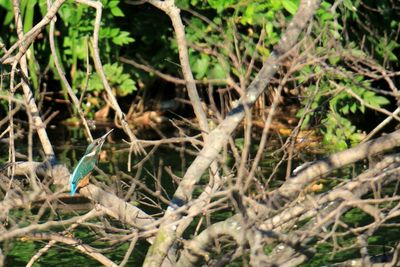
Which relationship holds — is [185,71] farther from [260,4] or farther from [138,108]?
[138,108]

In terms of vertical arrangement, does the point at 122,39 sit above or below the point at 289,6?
below

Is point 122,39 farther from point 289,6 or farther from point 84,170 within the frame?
point 84,170

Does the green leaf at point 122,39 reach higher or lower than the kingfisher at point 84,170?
lower

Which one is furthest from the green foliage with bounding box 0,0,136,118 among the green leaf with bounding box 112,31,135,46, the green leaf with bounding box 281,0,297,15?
the green leaf with bounding box 281,0,297,15

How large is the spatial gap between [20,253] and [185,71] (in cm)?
293

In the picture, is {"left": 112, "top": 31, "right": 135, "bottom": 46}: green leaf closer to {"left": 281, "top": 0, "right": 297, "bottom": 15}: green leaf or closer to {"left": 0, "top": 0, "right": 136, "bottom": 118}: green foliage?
{"left": 0, "top": 0, "right": 136, "bottom": 118}: green foliage

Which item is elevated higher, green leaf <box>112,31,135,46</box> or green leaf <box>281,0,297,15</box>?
green leaf <box>281,0,297,15</box>

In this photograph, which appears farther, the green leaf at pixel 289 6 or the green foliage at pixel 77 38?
the green foliage at pixel 77 38

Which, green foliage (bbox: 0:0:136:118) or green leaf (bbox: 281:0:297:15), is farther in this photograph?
green foliage (bbox: 0:0:136:118)

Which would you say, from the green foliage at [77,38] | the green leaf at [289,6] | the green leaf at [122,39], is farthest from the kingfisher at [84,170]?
the green leaf at [122,39]

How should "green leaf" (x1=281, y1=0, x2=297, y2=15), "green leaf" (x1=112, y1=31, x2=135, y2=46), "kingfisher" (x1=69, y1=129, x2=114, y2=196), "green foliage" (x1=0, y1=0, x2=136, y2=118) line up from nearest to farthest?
"kingfisher" (x1=69, y1=129, x2=114, y2=196), "green leaf" (x1=281, y1=0, x2=297, y2=15), "green foliage" (x1=0, y1=0, x2=136, y2=118), "green leaf" (x1=112, y1=31, x2=135, y2=46)

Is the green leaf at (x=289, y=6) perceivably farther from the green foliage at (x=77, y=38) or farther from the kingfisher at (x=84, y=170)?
the kingfisher at (x=84, y=170)

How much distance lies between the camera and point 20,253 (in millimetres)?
7398

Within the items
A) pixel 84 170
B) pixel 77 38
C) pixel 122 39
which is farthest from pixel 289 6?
pixel 84 170
